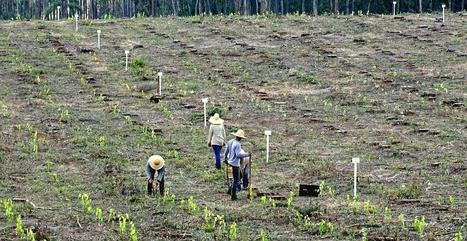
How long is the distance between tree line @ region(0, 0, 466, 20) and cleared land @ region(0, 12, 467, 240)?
29.6 m

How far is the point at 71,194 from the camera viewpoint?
62.4 ft

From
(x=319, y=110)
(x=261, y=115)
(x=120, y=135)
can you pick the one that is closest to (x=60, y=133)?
(x=120, y=135)

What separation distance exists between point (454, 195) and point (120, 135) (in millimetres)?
10222

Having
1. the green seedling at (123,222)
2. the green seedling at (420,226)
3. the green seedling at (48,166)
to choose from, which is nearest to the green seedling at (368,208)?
the green seedling at (420,226)

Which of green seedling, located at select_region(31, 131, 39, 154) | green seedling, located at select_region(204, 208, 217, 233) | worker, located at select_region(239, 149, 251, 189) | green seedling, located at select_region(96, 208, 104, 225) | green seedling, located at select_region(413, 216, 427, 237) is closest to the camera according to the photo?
green seedling, located at select_region(413, 216, 427, 237)

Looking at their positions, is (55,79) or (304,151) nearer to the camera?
(304,151)

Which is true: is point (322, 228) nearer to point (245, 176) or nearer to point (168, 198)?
point (168, 198)

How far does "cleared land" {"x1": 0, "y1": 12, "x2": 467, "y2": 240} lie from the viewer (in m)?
17.1

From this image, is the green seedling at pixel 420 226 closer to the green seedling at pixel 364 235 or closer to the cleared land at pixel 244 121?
the cleared land at pixel 244 121

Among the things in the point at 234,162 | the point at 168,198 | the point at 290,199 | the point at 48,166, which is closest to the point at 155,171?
the point at 168,198

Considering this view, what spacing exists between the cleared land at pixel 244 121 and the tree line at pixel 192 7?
1164 inches

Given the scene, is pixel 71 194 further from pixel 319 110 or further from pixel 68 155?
pixel 319 110

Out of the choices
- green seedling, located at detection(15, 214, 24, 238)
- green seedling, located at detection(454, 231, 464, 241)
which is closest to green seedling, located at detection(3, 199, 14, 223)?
green seedling, located at detection(15, 214, 24, 238)

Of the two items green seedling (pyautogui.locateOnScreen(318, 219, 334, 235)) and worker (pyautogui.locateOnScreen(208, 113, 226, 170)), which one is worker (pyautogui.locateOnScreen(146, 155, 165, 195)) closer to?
worker (pyautogui.locateOnScreen(208, 113, 226, 170))
